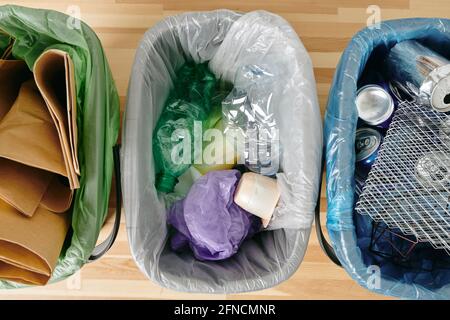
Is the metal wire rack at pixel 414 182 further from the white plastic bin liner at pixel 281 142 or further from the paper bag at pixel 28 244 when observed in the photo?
the paper bag at pixel 28 244

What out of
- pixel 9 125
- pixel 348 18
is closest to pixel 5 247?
pixel 9 125

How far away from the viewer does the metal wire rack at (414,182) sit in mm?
761

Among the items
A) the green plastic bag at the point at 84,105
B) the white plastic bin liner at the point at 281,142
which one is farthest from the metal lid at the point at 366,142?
the green plastic bag at the point at 84,105

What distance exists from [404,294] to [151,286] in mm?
596

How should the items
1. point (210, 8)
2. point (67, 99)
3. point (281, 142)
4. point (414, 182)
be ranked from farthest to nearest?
point (210, 8) < point (281, 142) < point (414, 182) < point (67, 99)

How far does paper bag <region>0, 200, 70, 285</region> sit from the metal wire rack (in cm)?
52

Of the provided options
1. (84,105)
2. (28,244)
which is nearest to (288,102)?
(84,105)

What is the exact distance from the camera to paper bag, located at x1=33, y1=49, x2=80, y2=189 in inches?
24.3

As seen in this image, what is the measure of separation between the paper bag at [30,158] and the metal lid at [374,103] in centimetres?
54

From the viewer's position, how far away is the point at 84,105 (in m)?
0.71

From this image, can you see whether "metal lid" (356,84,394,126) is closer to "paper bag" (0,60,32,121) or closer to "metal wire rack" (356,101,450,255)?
"metal wire rack" (356,101,450,255)

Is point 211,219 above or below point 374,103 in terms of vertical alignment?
below

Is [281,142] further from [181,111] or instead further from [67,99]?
[67,99]
